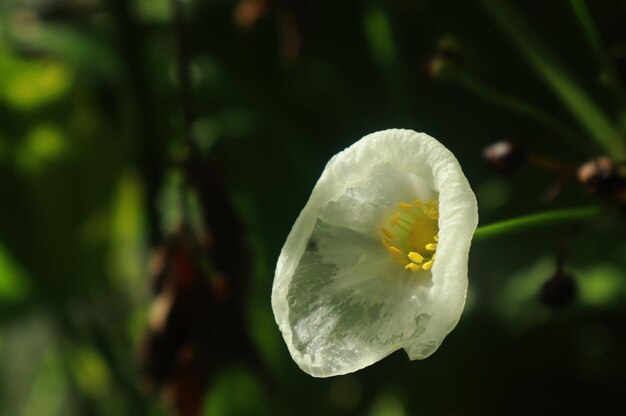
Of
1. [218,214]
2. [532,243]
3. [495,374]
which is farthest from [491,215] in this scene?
[218,214]

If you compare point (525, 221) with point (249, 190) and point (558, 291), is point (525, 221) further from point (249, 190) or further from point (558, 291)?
point (249, 190)

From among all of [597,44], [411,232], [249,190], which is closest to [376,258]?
[411,232]

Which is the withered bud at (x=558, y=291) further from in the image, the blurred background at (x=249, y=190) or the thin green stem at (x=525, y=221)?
the blurred background at (x=249, y=190)

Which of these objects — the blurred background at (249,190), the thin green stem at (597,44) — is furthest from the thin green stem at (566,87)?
the thin green stem at (597,44)

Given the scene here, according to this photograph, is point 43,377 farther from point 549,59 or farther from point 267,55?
point 549,59

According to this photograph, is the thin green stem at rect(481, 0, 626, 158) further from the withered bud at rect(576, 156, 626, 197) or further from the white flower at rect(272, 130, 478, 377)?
the white flower at rect(272, 130, 478, 377)

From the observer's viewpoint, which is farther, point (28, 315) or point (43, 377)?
point (43, 377)

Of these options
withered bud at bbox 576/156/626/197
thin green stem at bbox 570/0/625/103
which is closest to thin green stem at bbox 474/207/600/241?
withered bud at bbox 576/156/626/197
